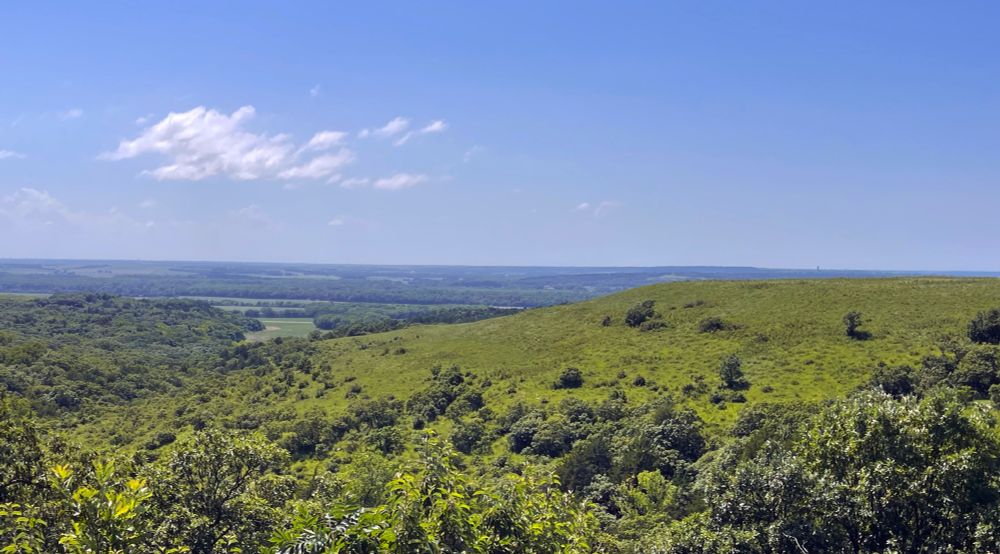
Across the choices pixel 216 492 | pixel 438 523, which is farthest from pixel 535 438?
pixel 438 523

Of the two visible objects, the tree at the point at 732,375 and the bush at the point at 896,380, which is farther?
the tree at the point at 732,375

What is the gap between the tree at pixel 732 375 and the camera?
62.4 meters

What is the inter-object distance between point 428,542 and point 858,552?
513 inches

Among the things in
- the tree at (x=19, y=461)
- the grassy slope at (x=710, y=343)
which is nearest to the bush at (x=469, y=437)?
the grassy slope at (x=710, y=343)

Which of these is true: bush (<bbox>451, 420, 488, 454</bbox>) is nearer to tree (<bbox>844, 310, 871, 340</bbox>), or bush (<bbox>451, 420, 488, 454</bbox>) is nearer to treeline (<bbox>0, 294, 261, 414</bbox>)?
tree (<bbox>844, 310, 871, 340</bbox>)

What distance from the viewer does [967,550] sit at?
1560 centimetres

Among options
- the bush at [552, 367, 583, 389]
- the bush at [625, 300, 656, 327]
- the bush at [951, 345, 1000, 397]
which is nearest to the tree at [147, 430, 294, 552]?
the bush at [951, 345, 1000, 397]

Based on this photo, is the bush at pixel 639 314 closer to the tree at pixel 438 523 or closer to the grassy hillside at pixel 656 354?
the grassy hillside at pixel 656 354

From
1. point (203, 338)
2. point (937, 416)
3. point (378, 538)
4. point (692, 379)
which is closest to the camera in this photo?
point (378, 538)

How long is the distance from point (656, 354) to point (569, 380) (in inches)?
475

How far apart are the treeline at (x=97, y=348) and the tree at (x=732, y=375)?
260ft

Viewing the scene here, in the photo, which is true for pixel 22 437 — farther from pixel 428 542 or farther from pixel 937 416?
pixel 937 416

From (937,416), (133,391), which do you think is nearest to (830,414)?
(937,416)

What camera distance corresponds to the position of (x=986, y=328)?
59375mm
